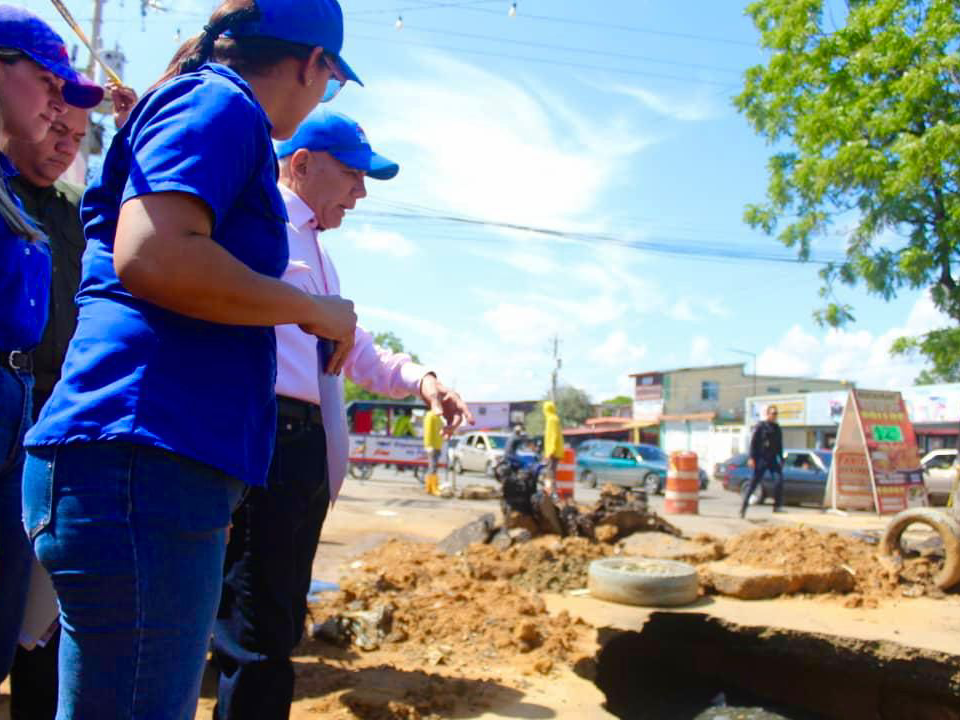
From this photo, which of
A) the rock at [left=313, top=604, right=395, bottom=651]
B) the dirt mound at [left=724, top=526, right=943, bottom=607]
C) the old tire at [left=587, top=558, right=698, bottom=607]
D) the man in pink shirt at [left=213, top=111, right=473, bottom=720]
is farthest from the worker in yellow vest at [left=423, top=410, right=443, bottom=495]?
the man in pink shirt at [left=213, top=111, right=473, bottom=720]

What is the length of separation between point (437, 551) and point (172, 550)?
21.2 feet

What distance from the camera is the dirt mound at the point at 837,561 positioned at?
589 cm

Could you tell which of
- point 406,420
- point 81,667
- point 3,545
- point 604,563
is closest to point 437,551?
point 604,563

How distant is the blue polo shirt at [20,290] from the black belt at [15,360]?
0.04ft

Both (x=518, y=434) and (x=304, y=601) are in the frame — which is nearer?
(x=304, y=601)

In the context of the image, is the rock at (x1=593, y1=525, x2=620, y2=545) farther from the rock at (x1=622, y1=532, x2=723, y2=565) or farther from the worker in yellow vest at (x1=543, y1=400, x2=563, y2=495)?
the worker in yellow vest at (x1=543, y1=400, x2=563, y2=495)

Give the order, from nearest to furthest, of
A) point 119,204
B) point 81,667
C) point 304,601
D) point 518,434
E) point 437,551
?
1. point 81,667
2. point 119,204
3. point 304,601
4. point 437,551
5. point 518,434

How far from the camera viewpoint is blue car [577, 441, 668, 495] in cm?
2123

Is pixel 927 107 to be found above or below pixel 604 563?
above

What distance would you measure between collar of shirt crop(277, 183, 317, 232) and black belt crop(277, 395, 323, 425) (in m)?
0.52

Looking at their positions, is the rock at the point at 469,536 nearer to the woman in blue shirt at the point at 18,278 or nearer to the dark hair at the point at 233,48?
the woman in blue shirt at the point at 18,278

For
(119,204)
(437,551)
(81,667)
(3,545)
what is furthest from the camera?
(437,551)

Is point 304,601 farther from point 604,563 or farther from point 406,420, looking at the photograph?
point 406,420

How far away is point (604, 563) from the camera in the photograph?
599cm
